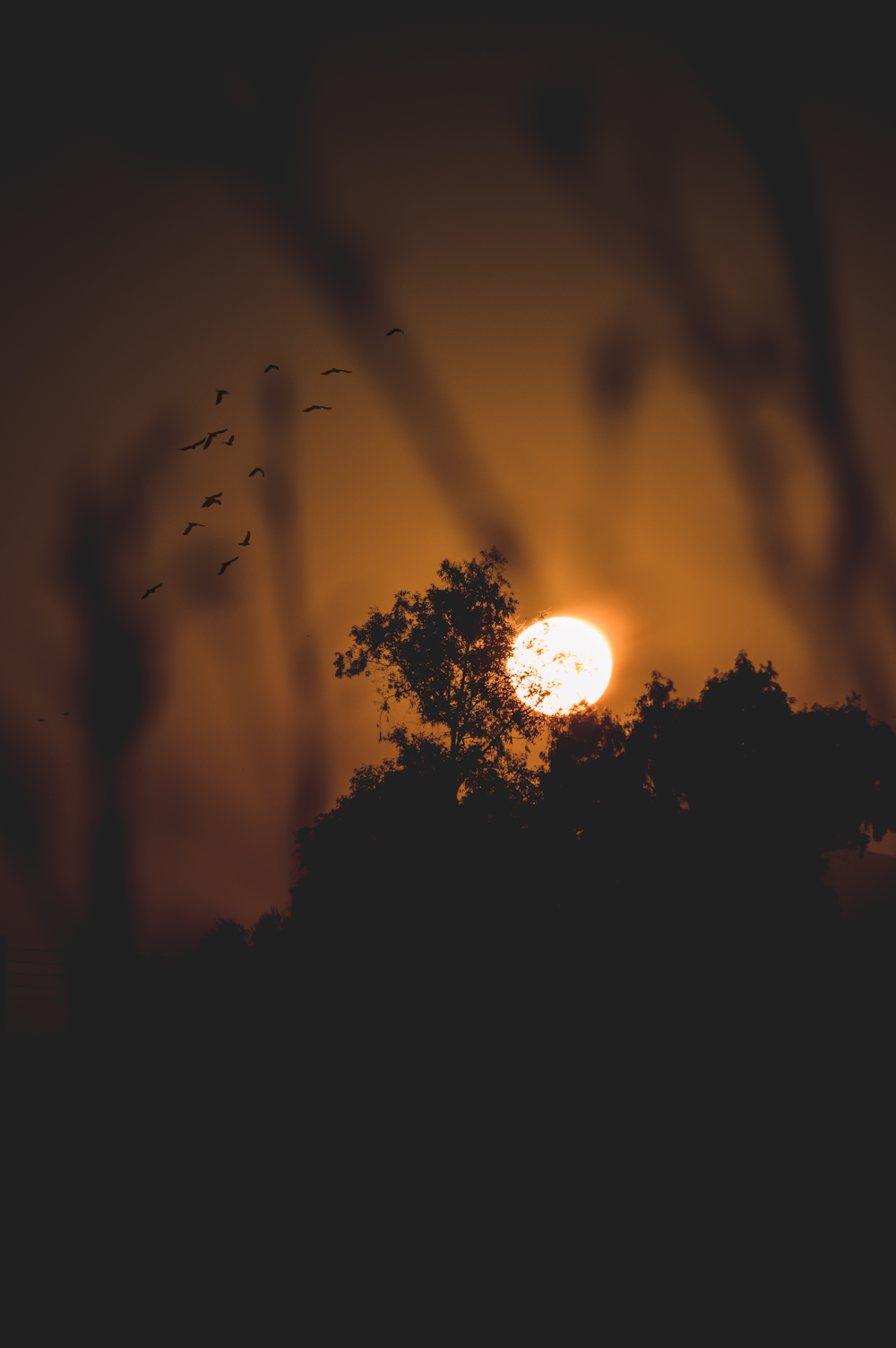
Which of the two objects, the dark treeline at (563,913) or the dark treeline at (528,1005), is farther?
the dark treeline at (563,913)

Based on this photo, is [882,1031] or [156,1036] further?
[156,1036]

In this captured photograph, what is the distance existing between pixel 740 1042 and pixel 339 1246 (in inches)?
341

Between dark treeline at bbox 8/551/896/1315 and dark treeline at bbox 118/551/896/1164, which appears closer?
dark treeline at bbox 8/551/896/1315

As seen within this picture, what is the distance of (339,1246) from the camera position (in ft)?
46.0

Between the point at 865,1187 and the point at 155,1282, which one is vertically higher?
the point at 155,1282

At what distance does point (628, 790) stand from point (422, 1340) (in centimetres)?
1457

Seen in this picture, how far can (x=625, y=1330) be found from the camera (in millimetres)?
12109

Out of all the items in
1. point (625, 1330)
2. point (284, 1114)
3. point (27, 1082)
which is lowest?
point (625, 1330)

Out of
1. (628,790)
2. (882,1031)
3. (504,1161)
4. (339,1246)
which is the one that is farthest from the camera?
(628,790)

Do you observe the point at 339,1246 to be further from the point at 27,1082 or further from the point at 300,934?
the point at 300,934

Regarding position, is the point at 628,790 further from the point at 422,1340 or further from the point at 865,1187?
the point at 422,1340

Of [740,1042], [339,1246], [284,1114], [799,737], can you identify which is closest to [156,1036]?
[284,1114]

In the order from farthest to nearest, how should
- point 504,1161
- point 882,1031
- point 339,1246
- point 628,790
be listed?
point 628,790, point 882,1031, point 504,1161, point 339,1246

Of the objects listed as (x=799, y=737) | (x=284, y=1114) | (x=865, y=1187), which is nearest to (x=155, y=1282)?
(x=284, y=1114)
